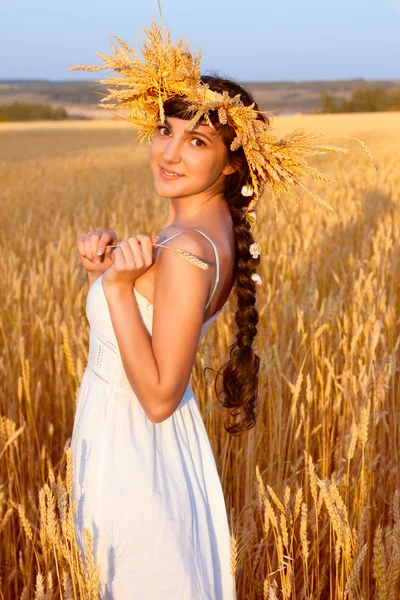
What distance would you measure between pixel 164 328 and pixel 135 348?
0.21 ft

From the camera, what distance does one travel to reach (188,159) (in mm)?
1464

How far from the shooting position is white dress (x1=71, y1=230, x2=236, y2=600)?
54.6 inches

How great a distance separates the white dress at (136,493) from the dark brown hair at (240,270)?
0.65ft

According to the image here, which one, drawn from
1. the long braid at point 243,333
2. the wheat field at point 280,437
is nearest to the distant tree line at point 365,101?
the wheat field at point 280,437

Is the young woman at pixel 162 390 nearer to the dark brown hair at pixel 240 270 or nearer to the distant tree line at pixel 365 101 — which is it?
the dark brown hair at pixel 240 270

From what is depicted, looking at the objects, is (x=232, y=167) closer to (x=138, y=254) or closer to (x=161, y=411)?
(x=138, y=254)

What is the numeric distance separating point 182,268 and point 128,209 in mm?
6152

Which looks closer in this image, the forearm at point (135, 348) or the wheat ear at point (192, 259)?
the wheat ear at point (192, 259)

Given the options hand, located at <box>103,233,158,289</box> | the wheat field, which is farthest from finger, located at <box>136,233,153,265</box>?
the wheat field

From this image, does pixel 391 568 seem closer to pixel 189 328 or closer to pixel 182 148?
pixel 189 328

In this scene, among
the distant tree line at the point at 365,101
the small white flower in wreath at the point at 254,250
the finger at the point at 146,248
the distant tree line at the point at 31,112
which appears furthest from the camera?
the distant tree line at the point at 31,112

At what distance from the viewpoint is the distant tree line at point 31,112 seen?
57.7 metres

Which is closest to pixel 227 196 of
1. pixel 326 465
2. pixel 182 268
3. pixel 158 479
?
pixel 182 268

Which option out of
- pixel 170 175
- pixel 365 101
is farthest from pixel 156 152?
pixel 365 101
